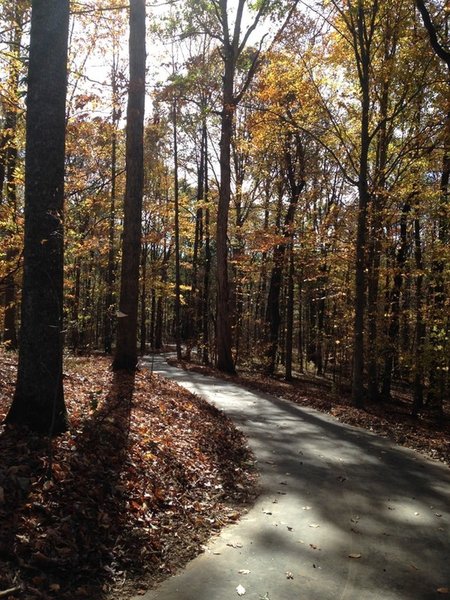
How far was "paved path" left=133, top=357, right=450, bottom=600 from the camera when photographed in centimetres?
425

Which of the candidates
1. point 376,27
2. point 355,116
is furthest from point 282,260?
point 376,27

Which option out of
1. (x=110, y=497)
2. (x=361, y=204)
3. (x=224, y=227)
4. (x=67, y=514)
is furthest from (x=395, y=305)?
(x=67, y=514)

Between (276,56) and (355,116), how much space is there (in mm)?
3257

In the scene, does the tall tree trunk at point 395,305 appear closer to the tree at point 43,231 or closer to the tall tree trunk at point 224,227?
the tall tree trunk at point 224,227

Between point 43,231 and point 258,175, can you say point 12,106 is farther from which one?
point 258,175

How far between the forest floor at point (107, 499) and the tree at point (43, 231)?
426mm

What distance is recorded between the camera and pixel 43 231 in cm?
566

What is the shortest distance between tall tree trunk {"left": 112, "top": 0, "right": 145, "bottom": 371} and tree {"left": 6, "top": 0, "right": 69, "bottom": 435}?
5.63 meters

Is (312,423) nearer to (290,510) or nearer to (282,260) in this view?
(290,510)

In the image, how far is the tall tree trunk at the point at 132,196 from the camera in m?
11.4

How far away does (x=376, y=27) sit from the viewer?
47.1 ft

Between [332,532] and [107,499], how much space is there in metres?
2.48

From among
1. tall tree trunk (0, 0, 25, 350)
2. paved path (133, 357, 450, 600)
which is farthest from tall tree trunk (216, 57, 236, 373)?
paved path (133, 357, 450, 600)

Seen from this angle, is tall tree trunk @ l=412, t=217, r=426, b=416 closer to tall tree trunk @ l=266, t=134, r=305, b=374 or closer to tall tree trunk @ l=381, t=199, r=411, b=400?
tall tree trunk @ l=381, t=199, r=411, b=400
